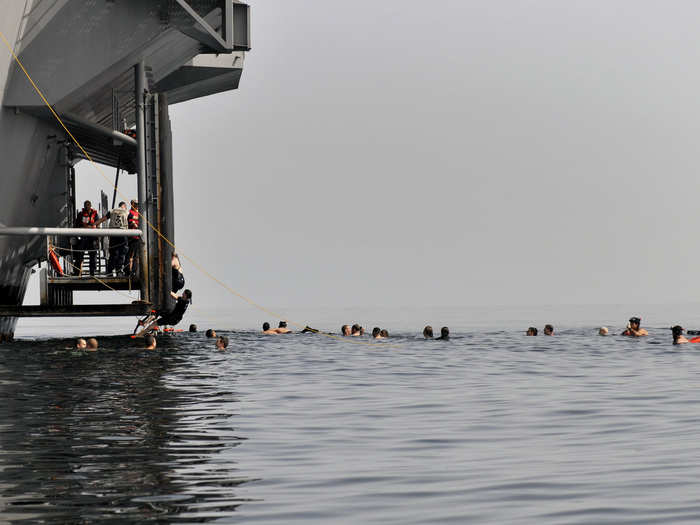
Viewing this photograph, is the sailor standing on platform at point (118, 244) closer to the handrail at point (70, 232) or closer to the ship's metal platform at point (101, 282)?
the ship's metal platform at point (101, 282)

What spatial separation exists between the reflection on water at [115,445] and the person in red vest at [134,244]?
232 inches

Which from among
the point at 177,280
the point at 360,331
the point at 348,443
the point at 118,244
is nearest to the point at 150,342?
the point at 177,280

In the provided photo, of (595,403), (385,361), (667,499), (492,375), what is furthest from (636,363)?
(667,499)

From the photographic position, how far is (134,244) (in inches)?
1126

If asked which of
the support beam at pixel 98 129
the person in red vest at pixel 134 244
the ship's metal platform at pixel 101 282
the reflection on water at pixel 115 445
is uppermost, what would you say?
the support beam at pixel 98 129

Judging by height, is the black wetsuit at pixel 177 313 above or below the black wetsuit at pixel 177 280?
below

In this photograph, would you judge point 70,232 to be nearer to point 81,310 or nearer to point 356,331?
point 81,310

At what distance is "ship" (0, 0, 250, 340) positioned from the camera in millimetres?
25219

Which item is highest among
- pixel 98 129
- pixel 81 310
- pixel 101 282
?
pixel 98 129

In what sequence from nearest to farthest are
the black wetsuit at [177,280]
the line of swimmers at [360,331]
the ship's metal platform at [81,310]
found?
the ship's metal platform at [81,310], the black wetsuit at [177,280], the line of swimmers at [360,331]

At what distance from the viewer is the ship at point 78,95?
25.2m

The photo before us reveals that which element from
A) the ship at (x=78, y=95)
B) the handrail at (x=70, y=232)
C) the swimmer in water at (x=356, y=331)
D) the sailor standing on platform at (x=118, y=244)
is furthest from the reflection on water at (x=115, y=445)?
the swimmer in water at (x=356, y=331)

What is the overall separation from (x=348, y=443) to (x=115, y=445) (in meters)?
2.87

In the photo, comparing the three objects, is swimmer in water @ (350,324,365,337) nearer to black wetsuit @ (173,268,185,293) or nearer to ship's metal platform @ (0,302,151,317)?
black wetsuit @ (173,268,185,293)
